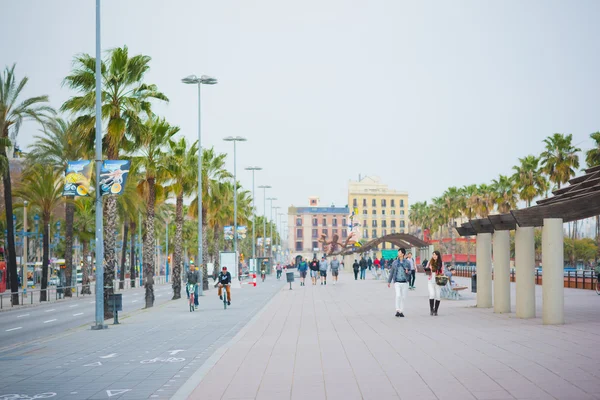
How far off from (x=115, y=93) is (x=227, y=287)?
8.32 metres

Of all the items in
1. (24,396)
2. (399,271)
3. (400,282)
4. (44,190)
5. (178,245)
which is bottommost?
(24,396)

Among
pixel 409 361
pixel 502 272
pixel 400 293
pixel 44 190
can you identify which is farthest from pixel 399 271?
pixel 44 190

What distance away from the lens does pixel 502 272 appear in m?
22.4

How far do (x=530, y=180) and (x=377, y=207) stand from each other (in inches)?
5156

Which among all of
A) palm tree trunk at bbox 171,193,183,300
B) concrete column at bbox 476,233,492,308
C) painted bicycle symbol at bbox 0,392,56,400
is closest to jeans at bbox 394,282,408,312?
concrete column at bbox 476,233,492,308

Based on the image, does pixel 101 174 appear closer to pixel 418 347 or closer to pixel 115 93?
pixel 115 93

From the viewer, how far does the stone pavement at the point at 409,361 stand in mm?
9258

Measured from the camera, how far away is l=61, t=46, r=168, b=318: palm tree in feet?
87.6

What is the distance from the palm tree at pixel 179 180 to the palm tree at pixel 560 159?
88.1 feet

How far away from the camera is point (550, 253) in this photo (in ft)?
58.1

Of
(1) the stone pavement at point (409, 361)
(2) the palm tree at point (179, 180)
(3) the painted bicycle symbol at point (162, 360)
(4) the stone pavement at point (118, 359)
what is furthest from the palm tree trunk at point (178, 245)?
(3) the painted bicycle symbol at point (162, 360)

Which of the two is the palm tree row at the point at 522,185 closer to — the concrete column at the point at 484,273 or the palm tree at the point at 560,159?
the palm tree at the point at 560,159

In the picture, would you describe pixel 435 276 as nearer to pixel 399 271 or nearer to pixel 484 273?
pixel 399 271

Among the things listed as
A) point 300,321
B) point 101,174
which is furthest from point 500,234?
point 101,174
